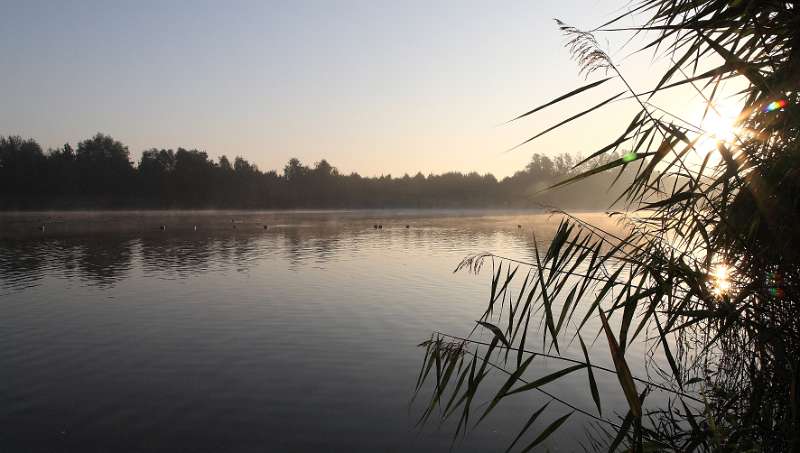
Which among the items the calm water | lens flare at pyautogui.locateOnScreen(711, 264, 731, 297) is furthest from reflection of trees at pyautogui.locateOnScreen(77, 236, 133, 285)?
lens flare at pyautogui.locateOnScreen(711, 264, 731, 297)

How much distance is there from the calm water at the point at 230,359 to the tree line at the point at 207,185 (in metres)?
93.9

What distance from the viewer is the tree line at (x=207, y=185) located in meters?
119

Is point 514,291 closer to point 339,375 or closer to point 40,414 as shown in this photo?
point 339,375

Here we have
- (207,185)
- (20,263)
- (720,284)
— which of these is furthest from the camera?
(207,185)

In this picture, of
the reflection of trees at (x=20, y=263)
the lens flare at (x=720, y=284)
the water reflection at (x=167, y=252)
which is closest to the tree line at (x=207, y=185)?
the water reflection at (x=167, y=252)

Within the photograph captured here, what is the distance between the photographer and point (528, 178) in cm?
17500

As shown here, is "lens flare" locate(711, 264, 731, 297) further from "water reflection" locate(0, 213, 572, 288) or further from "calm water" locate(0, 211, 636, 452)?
"water reflection" locate(0, 213, 572, 288)

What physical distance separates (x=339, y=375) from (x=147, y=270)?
16790 millimetres

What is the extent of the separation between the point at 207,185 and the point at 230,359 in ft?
440

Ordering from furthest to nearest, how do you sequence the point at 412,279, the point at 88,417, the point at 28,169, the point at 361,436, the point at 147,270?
the point at 28,169, the point at 147,270, the point at 412,279, the point at 88,417, the point at 361,436

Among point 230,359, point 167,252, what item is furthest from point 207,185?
point 230,359

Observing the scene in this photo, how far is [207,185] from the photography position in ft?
445

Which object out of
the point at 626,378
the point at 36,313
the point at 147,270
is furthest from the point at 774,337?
the point at 147,270

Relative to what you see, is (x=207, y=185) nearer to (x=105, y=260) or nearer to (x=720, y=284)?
(x=105, y=260)
